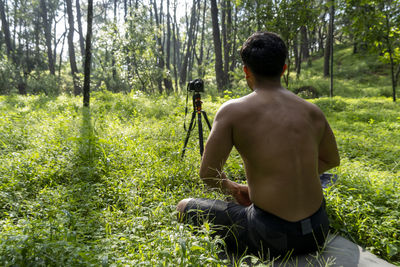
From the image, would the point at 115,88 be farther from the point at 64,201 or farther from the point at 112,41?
the point at 64,201

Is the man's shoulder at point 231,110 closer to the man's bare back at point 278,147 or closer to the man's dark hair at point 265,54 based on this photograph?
the man's bare back at point 278,147

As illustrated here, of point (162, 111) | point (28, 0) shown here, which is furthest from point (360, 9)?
point (28, 0)

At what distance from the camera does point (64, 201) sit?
9.41 ft

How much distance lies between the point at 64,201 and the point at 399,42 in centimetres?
1360

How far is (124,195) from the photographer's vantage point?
2.96 metres

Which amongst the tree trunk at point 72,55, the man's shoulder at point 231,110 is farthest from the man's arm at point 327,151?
the tree trunk at point 72,55

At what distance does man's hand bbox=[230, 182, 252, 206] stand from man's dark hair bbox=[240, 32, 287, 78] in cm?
92

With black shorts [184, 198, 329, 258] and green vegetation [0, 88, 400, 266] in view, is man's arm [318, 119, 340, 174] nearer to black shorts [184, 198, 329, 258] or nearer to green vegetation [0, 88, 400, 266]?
black shorts [184, 198, 329, 258]

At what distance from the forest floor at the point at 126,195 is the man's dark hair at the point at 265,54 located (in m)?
1.20

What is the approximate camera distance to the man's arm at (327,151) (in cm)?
184

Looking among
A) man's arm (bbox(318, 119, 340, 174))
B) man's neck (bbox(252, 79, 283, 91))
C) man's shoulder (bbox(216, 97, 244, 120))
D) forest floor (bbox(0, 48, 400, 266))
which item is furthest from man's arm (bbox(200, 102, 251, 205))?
man's arm (bbox(318, 119, 340, 174))

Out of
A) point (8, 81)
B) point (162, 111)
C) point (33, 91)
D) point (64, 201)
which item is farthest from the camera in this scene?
point (33, 91)

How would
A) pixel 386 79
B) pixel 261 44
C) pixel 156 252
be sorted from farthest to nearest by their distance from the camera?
1. pixel 386 79
2. pixel 156 252
3. pixel 261 44

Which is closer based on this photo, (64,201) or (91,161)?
(64,201)
